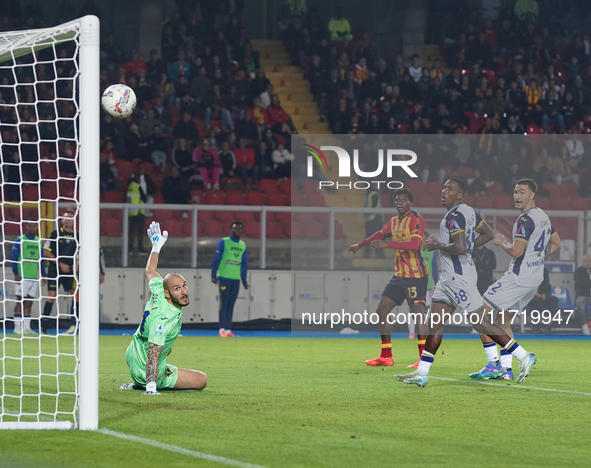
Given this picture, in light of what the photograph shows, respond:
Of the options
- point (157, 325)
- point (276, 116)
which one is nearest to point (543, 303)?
point (276, 116)

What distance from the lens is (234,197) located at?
20438 millimetres

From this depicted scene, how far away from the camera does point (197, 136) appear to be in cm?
2134

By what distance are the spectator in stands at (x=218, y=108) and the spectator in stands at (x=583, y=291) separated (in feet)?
28.2

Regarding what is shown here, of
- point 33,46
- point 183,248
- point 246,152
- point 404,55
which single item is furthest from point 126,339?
point 404,55

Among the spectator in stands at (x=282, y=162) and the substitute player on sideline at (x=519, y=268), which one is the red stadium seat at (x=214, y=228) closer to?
the spectator in stands at (x=282, y=162)

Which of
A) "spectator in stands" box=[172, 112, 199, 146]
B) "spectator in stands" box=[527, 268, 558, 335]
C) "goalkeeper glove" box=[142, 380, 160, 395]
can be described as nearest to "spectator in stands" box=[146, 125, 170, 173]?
"spectator in stands" box=[172, 112, 199, 146]

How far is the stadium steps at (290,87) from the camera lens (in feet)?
79.9

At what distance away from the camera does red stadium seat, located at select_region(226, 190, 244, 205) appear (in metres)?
20.4

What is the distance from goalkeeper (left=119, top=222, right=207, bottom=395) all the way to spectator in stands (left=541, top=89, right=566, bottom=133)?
17.7 meters

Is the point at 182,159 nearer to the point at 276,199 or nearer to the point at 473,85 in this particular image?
the point at 276,199

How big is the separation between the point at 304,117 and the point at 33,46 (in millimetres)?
18058

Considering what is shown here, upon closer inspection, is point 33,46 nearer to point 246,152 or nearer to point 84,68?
point 84,68

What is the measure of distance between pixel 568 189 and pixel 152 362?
16.1 m

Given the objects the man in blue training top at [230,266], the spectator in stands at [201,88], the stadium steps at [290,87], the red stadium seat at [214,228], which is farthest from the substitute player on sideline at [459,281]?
the stadium steps at [290,87]
